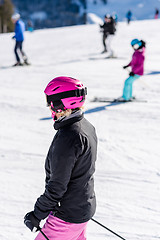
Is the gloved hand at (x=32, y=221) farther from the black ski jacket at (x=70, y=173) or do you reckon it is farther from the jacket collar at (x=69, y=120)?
the jacket collar at (x=69, y=120)

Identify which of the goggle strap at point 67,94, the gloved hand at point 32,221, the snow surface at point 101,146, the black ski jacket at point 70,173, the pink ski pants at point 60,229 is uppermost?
the goggle strap at point 67,94

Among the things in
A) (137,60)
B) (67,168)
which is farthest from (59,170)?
(137,60)

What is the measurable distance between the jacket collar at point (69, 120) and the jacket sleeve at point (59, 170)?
88mm

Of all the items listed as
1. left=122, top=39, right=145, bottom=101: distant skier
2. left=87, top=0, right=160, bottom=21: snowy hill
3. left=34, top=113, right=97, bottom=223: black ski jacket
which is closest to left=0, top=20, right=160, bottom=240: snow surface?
left=122, top=39, right=145, bottom=101: distant skier

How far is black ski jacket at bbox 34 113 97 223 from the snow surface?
1.32 m

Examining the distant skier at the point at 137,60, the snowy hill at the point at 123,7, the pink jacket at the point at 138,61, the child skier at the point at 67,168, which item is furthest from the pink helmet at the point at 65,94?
the snowy hill at the point at 123,7

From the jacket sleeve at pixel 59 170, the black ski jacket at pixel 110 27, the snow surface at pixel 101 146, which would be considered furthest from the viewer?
the black ski jacket at pixel 110 27

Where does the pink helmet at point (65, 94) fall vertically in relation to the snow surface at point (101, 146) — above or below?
above

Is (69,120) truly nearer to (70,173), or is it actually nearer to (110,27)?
(70,173)

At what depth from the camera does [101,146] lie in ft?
17.6

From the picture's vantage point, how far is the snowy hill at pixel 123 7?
102562 mm

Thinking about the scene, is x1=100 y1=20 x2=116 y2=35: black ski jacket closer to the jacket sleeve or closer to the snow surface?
the snow surface

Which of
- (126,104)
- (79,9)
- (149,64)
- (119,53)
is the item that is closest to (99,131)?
(126,104)

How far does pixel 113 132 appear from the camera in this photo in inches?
236
